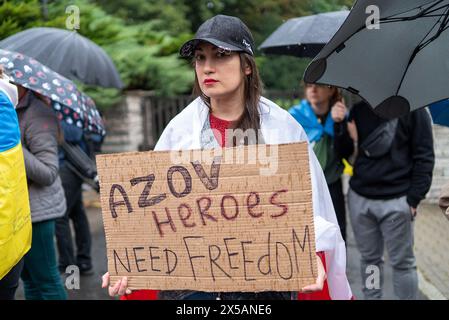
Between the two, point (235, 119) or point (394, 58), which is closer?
point (235, 119)

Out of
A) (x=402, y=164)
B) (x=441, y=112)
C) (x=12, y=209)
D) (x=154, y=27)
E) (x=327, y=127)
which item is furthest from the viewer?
(x=154, y=27)

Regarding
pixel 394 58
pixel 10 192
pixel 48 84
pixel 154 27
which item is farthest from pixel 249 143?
pixel 154 27

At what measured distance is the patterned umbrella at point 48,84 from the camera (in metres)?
3.95

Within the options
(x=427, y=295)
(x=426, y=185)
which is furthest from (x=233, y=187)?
(x=427, y=295)

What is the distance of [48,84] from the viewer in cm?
408

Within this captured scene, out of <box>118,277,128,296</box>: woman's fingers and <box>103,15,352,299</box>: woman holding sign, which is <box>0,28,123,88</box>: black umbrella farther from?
<box>118,277,128,296</box>: woman's fingers

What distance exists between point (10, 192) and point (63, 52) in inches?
126

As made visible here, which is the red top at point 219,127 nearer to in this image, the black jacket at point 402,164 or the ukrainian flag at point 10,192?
the ukrainian flag at point 10,192

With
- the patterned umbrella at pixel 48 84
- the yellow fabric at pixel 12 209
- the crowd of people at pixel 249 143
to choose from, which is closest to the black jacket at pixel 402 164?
the crowd of people at pixel 249 143

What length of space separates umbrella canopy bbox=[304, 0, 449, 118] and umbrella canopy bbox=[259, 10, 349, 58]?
1927mm

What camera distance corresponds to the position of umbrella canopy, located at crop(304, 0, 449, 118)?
9.81 ft

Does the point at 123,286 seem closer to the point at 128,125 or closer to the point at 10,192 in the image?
the point at 10,192

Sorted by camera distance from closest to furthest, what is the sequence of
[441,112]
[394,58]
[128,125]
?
[394,58], [441,112], [128,125]
